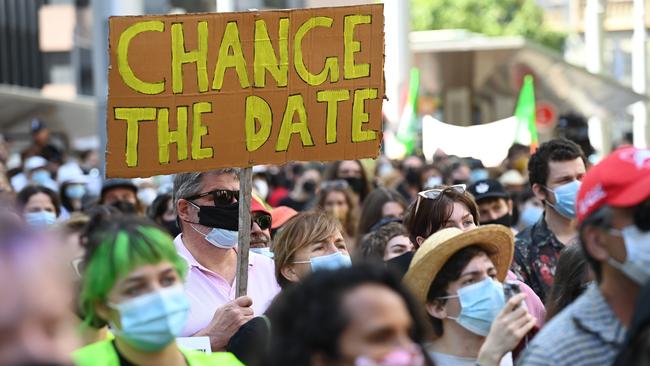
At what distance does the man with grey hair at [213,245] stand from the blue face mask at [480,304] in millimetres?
1387

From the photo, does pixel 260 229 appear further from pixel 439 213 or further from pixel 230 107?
pixel 230 107

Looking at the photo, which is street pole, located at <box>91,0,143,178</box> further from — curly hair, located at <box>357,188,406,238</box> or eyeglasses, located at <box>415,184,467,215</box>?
eyeglasses, located at <box>415,184,467,215</box>

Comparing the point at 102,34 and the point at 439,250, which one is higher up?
the point at 102,34

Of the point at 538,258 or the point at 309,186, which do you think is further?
the point at 309,186

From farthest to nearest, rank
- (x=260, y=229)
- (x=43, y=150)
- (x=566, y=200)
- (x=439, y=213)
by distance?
(x=43, y=150) < (x=260, y=229) < (x=566, y=200) < (x=439, y=213)

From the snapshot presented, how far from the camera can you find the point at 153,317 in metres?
4.21

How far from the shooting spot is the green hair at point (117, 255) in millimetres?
4273

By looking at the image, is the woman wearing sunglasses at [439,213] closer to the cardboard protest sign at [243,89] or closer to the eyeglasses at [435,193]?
the eyeglasses at [435,193]

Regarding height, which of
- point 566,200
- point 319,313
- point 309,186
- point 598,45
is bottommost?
point 309,186

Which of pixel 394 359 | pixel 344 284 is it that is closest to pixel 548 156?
pixel 344 284

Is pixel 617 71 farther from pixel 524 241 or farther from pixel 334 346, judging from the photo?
pixel 334 346

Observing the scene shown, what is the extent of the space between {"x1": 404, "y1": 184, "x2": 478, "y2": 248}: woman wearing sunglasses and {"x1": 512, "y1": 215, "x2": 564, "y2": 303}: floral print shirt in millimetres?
416

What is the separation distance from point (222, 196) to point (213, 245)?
259mm

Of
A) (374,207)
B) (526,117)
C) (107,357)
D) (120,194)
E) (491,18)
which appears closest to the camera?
(107,357)
